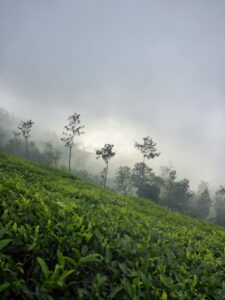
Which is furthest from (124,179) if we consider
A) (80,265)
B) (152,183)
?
(80,265)

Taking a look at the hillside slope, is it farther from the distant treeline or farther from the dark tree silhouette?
the dark tree silhouette

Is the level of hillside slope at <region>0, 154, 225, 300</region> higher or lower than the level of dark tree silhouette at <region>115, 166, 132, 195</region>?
lower

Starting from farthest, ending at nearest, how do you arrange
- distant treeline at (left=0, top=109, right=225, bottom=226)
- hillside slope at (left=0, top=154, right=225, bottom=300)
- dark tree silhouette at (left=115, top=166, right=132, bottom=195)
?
dark tree silhouette at (left=115, top=166, right=132, bottom=195), distant treeline at (left=0, top=109, right=225, bottom=226), hillside slope at (left=0, top=154, right=225, bottom=300)

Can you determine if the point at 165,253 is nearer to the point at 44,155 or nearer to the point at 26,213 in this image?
the point at 26,213

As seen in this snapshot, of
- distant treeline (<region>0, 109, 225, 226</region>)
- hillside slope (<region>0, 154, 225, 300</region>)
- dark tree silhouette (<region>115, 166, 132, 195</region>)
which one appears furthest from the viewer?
dark tree silhouette (<region>115, 166, 132, 195</region>)

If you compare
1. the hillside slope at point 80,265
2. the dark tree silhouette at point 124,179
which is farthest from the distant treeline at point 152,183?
the hillside slope at point 80,265

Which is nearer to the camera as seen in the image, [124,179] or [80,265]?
[80,265]

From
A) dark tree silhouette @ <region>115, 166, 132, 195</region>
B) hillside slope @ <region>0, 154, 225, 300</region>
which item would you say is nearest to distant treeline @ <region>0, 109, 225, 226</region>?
dark tree silhouette @ <region>115, 166, 132, 195</region>

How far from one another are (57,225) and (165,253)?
6.65 feet

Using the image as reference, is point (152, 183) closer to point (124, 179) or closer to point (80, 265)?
point (124, 179)

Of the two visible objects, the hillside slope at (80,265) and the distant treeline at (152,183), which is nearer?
the hillside slope at (80,265)

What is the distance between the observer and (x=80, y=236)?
4.40 meters

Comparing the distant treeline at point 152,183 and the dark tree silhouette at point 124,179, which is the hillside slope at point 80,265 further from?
the dark tree silhouette at point 124,179

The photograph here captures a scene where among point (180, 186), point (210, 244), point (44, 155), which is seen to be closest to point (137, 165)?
point (180, 186)
